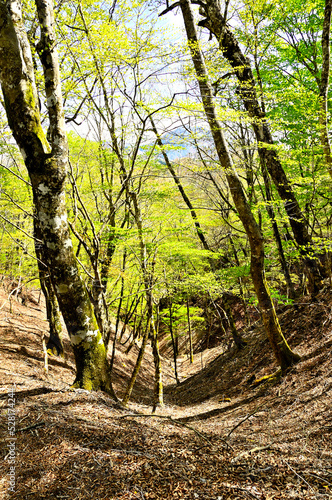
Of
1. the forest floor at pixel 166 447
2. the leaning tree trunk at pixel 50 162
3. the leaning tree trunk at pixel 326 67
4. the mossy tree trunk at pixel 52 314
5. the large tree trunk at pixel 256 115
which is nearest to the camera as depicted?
the forest floor at pixel 166 447

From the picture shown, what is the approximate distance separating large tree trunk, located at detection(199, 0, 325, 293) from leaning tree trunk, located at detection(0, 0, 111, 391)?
3.74m

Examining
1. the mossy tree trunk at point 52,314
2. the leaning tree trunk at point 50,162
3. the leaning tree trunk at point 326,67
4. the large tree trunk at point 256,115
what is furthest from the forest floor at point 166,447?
the leaning tree trunk at point 326,67

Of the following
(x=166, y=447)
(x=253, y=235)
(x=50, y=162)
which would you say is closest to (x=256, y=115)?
(x=253, y=235)

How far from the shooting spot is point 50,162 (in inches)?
148

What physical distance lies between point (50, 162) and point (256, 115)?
482 centimetres

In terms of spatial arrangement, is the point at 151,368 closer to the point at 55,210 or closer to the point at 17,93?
the point at 55,210

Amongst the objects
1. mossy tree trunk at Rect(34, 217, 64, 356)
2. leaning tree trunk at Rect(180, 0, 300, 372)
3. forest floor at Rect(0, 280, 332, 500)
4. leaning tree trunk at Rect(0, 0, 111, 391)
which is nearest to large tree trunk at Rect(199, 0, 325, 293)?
leaning tree trunk at Rect(180, 0, 300, 372)

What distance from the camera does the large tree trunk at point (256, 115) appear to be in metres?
6.29

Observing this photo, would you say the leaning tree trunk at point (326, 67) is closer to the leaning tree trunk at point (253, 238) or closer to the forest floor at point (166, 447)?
the leaning tree trunk at point (253, 238)

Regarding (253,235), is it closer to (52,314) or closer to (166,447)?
(166,447)

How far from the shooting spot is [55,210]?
380 cm

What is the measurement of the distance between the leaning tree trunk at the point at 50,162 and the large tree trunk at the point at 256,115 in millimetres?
3737

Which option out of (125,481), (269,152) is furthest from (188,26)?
(125,481)

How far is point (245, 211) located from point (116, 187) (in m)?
4.79
